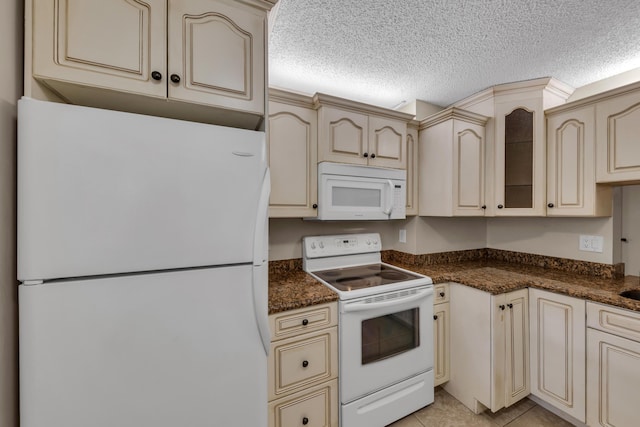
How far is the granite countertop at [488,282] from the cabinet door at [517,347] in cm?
11

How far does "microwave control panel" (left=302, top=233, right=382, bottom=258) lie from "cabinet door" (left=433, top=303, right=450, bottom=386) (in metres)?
0.66

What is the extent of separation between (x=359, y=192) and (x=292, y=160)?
54 cm

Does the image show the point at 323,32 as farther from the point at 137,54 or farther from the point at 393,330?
the point at 393,330

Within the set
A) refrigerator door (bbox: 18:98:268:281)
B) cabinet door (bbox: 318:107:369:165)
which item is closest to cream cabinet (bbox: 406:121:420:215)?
cabinet door (bbox: 318:107:369:165)

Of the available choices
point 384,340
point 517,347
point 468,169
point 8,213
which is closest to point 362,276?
point 384,340

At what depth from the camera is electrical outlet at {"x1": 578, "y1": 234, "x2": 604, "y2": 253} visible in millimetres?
1848

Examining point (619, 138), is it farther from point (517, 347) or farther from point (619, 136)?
point (517, 347)

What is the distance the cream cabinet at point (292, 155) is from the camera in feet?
5.47

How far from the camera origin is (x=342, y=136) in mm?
1816

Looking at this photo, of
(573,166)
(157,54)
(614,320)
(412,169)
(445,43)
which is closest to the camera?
(157,54)

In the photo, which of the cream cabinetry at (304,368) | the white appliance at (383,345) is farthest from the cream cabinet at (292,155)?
the cream cabinetry at (304,368)

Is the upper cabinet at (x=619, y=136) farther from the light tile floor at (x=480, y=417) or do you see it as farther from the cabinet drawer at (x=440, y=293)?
the light tile floor at (x=480, y=417)

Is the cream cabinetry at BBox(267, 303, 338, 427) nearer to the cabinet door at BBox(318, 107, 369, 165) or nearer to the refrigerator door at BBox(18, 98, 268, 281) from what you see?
the refrigerator door at BBox(18, 98, 268, 281)

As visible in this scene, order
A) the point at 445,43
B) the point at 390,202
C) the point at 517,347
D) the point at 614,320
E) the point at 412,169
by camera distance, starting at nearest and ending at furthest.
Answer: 1. the point at 614,320
2. the point at 445,43
3. the point at 517,347
4. the point at 390,202
5. the point at 412,169
